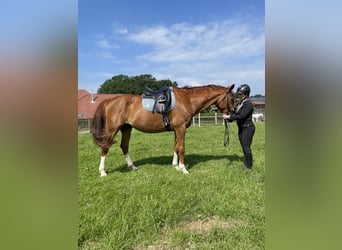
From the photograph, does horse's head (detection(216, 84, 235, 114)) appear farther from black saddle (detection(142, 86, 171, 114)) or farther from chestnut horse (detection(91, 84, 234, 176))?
black saddle (detection(142, 86, 171, 114))

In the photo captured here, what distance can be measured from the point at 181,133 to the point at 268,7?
4987 millimetres

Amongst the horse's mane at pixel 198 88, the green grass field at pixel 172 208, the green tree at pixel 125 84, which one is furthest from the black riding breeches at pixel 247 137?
the green tree at pixel 125 84

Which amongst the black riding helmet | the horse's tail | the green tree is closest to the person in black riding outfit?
the black riding helmet

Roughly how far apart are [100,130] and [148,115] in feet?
3.60

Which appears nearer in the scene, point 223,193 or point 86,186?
point 223,193

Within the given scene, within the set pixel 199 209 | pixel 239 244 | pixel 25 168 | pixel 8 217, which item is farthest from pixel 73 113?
pixel 199 209

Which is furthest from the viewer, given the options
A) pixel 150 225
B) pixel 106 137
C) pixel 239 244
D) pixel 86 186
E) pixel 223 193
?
pixel 106 137

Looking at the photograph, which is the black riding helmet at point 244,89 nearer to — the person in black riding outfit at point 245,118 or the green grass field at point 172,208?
the person in black riding outfit at point 245,118

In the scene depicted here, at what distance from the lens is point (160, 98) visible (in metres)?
5.62

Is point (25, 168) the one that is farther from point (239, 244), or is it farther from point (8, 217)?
point (239, 244)

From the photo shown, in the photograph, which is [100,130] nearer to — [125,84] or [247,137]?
[247,137]

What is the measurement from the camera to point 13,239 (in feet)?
2.47

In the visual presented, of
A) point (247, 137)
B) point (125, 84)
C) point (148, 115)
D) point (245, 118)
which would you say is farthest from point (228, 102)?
point (125, 84)

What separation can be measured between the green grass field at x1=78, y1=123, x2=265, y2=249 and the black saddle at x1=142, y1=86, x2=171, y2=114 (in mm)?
1364
